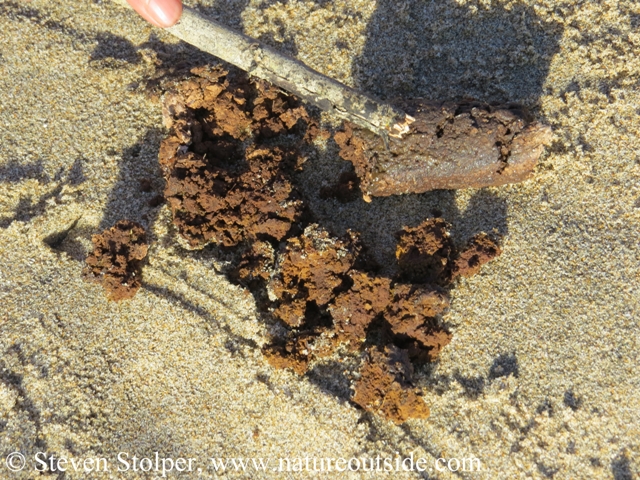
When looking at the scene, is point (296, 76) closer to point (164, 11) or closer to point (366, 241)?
point (164, 11)

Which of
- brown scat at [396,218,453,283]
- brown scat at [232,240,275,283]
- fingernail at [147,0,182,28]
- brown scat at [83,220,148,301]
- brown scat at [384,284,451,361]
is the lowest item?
brown scat at [83,220,148,301]

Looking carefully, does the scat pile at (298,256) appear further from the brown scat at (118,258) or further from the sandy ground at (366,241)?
the brown scat at (118,258)

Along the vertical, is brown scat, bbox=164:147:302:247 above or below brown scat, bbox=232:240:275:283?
above

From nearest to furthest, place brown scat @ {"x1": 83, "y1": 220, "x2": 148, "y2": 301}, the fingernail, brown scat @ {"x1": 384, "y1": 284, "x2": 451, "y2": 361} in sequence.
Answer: the fingernail, brown scat @ {"x1": 384, "y1": 284, "x2": 451, "y2": 361}, brown scat @ {"x1": 83, "y1": 220, "x2": 148, "y2": 301}

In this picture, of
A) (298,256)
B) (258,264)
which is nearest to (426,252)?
(298,256)

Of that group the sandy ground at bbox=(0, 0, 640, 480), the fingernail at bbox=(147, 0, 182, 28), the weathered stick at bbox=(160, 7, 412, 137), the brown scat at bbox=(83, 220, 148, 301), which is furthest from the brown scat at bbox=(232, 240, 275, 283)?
the fingernail at bbox=(147, 0, 182, 28)

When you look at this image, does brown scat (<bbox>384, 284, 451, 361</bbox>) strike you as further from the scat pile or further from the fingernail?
the fingernail

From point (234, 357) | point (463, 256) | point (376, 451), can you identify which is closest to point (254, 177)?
point (234, 357)

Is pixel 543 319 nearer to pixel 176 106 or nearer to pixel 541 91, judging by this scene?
pixel 541 91
